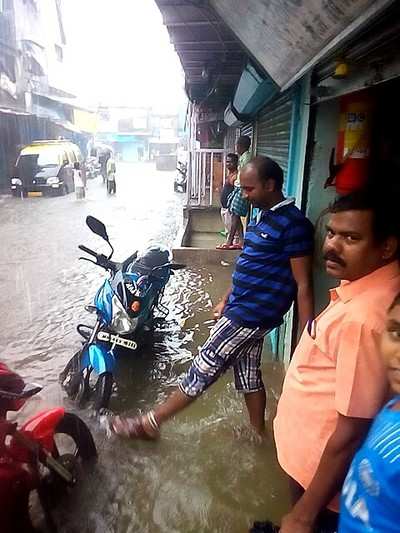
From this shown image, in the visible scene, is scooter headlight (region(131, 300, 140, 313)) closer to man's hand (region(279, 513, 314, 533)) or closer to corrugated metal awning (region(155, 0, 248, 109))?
man's hand (region(279, 513, 314, 533))

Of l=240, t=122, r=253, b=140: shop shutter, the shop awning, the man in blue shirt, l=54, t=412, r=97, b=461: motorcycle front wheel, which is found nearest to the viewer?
the shop awning

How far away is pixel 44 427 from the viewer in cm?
214

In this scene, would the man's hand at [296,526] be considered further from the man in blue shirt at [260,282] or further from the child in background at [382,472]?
the man in blue shirt at [260,282]

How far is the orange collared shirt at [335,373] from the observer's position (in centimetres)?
118

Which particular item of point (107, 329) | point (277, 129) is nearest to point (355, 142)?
point (107, 329)

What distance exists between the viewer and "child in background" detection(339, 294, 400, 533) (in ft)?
3.00

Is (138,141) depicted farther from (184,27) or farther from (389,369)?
(389,369)

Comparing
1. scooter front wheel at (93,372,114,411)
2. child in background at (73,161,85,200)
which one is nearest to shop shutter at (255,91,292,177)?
scooter front wheel at (93,372,114,411)

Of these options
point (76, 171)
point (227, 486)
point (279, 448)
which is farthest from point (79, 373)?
point (76, 171)

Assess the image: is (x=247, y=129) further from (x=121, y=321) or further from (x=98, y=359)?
(x=98, y=359)

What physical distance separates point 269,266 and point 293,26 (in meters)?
1.18

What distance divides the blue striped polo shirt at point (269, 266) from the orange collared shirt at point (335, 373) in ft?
2.77

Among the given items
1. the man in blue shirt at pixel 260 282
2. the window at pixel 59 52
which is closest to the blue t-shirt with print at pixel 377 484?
the man in blue shirt at pixel 260 282

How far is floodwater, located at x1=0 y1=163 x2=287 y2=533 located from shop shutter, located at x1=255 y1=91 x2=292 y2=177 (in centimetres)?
193
